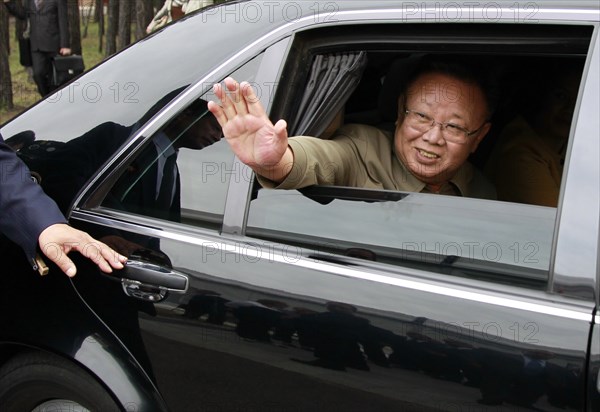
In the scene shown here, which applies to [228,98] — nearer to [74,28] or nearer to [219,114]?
[219,114]

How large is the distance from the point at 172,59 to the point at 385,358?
1021 millimetres

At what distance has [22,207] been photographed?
76.3 inches

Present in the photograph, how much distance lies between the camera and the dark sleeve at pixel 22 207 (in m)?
1.91

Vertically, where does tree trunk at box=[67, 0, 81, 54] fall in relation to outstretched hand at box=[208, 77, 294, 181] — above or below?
above

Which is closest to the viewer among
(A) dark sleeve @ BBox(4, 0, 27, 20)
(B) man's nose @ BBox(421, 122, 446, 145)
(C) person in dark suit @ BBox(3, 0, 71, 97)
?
(B) man's nose @ BBox(421, 122, 446, 145)

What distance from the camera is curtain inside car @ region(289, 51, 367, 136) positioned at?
2033 mm

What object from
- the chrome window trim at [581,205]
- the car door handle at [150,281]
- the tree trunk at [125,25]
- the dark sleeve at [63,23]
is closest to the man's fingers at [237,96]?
the car door handle at [150,281]

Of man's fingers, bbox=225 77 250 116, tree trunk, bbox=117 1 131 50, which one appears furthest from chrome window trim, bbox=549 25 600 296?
tree trunk, bbox=117 1 131 50

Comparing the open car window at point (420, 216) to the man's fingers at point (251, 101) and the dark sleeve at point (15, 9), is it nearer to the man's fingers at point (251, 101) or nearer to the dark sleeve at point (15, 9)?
the man's fingers at point (251, 101)

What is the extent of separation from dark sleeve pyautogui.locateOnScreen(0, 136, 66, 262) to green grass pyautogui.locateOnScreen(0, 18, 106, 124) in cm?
207

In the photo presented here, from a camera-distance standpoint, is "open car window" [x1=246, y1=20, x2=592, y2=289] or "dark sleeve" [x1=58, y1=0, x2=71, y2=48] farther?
"dark sleeve" [x1=58, y1=0, x2=71, y2=48]

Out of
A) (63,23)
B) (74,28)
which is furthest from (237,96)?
(74,28)

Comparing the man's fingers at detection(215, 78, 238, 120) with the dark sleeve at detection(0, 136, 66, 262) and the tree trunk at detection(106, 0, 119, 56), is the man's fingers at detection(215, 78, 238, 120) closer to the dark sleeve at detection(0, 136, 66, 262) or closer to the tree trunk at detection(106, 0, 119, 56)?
the dark sleeve at detection(0, 136, 66, 262)

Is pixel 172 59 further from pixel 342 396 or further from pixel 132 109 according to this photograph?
pixel 342 396
